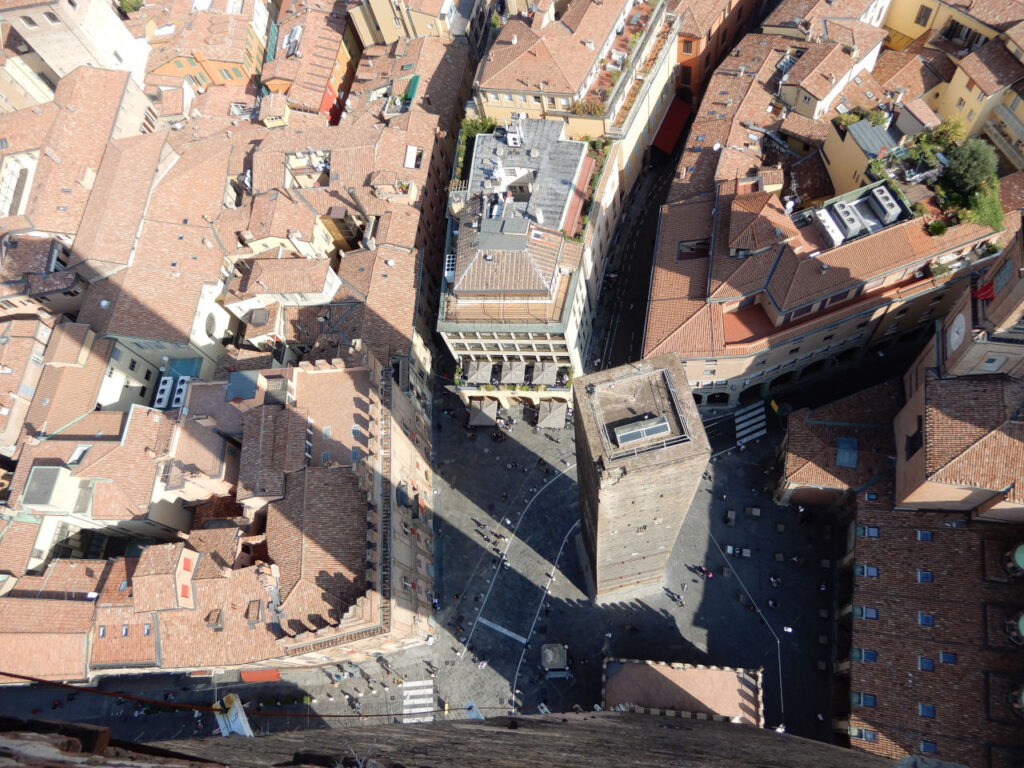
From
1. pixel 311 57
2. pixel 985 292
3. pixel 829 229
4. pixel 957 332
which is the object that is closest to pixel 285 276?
pixel 311 57

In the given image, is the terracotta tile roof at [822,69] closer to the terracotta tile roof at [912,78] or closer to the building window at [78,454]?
the terracotta tile roof at [912,78]

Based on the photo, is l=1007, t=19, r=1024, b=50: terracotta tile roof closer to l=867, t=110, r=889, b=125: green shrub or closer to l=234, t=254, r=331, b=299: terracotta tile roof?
l=867, t=110, r=889, b=125: green shrub

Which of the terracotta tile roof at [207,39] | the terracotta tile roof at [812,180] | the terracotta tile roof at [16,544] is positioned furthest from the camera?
the terracotta tile roof at [207,39]

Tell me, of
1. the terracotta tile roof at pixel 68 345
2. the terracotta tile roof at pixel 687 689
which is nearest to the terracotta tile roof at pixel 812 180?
the terracotta tile roof at pixel 687 689

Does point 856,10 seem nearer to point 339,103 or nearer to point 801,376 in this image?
point 801,376

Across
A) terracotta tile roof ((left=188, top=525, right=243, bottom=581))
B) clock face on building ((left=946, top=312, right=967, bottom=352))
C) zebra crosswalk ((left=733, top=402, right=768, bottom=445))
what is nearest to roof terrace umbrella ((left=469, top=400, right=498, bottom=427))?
terracotta tile roof ((left=188, top=525, right=243, bottom=581))

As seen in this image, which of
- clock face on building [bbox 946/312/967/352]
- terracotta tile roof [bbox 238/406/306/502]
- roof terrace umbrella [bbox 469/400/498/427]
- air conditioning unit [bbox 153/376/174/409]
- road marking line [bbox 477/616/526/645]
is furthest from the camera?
roof terrace umbrella [bbox 469/400/498/427]
